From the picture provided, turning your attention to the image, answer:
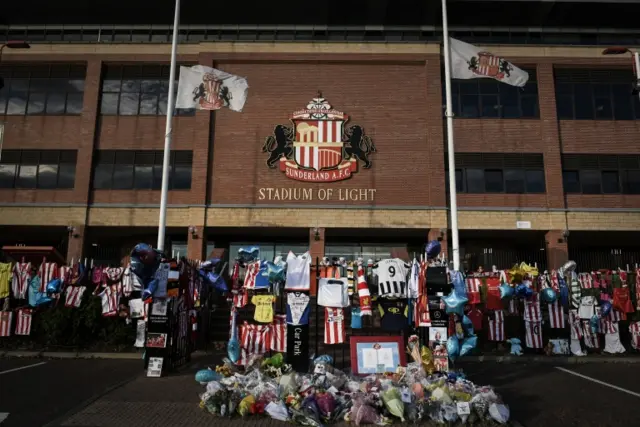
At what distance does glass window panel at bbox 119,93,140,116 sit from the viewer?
80.1 feet

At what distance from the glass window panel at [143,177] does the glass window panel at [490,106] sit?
16.9m

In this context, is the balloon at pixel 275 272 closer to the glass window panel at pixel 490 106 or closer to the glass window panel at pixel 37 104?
the glass window panel at pixel 490 106

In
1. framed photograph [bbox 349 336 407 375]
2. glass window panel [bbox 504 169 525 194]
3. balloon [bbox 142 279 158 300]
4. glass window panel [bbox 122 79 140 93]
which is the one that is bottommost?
framed photograph [bbox 349 336 407 375]

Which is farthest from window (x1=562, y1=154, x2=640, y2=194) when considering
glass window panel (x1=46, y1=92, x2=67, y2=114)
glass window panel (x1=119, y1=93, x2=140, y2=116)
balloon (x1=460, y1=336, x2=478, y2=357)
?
glass window panel (x1=46, y1=92, x2=67, y2=114)

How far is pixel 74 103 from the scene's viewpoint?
81.0ft

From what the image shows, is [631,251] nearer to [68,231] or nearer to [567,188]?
[567,188]

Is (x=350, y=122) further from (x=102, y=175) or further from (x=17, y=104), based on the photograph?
(x=17, y=104)

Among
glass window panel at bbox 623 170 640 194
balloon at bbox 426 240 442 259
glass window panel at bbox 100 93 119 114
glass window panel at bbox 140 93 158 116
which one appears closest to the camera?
balloon at bbox 426 240 442 259

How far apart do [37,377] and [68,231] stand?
14.3 meters

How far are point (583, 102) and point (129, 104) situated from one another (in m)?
23.2

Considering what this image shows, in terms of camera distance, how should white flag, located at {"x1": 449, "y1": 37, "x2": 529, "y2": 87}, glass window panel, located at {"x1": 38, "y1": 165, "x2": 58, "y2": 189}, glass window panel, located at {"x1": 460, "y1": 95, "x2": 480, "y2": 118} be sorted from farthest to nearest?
glass window panel, located at {"x1": 460, "y1": 95, "x2": 480, "y2": 118} → glass window panel, located at {"x1": 38, "y1": 165, "x2": 58, "y2": 189} → white flag, located at {"x1": 449, "y1": 37, "x2": 529, "y2": 87}

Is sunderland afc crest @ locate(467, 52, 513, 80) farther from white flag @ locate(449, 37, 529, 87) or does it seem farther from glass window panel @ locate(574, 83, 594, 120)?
glass window panel @ locate(574, 83, 594, 120)

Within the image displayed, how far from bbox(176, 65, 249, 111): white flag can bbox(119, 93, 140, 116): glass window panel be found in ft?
39.5

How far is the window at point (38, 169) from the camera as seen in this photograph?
23750mm
